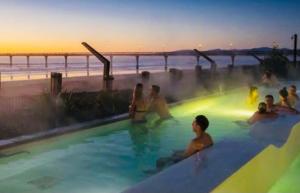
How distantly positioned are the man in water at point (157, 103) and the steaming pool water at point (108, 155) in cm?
25

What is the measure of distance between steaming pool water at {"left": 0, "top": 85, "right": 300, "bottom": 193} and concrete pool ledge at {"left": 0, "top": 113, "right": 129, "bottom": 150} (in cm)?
10

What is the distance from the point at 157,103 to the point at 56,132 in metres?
3.76

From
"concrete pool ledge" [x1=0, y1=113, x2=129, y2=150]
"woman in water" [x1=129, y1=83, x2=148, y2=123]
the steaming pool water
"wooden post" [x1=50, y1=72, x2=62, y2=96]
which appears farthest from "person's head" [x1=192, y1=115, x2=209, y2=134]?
"wooden post" [x1=50, y1=72, x2=62, y2=96]

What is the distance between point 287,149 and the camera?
281 inches

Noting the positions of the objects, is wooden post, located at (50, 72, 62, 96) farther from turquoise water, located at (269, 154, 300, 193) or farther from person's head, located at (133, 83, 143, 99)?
turquoise water, located at (269, 154, 300, 193)

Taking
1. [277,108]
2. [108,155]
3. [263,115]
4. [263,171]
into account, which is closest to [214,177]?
[263,171]

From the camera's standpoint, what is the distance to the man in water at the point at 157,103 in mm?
11883

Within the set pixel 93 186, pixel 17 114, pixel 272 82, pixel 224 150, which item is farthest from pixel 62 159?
pixel 272 82

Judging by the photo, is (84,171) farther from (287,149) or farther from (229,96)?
(229,96)

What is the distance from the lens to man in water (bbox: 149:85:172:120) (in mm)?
11883

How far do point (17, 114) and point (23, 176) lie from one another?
287cm

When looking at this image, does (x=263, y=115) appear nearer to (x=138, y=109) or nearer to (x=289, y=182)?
(x=138, y=109)

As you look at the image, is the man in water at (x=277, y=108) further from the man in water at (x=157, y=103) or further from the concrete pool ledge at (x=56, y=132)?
the concrete pool ledge at (x=56, y=132)

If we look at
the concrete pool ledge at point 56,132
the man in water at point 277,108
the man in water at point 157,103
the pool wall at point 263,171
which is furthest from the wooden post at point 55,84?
the pool wall at point 263,171
